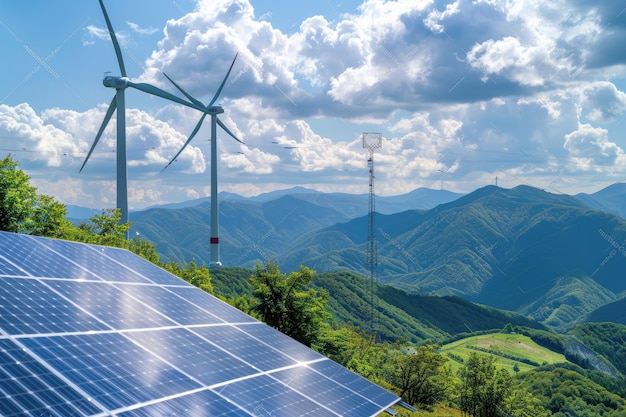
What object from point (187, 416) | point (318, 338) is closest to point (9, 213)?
point (318, 338)

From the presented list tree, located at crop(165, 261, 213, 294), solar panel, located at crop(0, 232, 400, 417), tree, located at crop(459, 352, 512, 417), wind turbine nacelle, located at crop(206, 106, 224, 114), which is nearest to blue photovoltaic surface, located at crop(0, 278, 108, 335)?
solar panel, located at crop(0, 232, 400, 417)

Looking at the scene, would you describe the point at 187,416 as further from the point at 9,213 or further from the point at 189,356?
the point at 9,213

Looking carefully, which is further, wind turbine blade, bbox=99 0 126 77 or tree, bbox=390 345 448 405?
wind turbine blade, bbox=99 0 126 77

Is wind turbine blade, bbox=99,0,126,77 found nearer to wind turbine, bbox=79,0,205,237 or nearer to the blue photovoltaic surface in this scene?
wind turbine, bbox=79,0,205,237

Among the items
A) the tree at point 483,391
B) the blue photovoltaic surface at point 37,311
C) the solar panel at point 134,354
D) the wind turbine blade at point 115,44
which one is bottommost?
the tree at point 483,391

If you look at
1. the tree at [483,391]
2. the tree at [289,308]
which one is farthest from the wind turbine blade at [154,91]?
the tree at [483,391]

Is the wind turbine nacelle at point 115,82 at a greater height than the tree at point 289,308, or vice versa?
the wind turbine nacelle at point 115,82

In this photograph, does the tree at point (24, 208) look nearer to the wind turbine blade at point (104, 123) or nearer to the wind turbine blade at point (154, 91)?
the wind turbine blade at point (104, 123)

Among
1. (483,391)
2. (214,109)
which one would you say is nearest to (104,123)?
(214,109)

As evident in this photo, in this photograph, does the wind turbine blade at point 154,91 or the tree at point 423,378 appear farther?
the wind turbine blade at point 154,91
